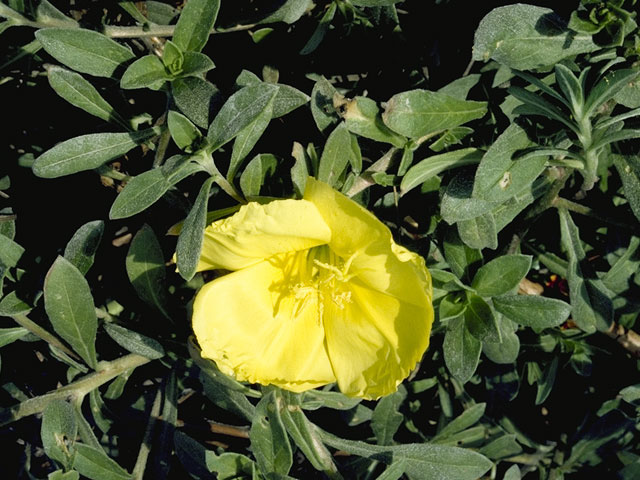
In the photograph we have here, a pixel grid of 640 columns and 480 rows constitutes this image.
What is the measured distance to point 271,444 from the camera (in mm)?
1781

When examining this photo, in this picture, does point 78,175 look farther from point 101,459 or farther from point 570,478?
point 570,478

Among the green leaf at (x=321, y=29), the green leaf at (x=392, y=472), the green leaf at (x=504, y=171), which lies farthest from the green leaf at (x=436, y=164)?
the green leaf at (x=392, y=472)

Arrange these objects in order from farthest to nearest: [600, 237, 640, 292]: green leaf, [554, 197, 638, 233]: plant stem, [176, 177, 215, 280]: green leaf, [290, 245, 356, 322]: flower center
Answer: [600, 237, 640, 292]: green leaf < [554, 197, 638, 233]: plant stem < [290, 245, 356, 322]: flower center < [176, 177, 215, 280]: green leaf

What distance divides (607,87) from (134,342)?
51.3 inches

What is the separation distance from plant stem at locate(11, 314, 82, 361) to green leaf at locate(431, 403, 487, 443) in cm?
117

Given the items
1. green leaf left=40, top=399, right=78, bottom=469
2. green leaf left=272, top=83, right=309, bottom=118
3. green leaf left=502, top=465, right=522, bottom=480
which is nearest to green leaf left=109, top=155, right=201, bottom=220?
green leaf left=272, top=83, right=309, bottom=118

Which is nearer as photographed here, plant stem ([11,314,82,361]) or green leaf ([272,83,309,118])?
green leaf ([272,83,309,118])

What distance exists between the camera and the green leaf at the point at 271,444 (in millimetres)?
1762

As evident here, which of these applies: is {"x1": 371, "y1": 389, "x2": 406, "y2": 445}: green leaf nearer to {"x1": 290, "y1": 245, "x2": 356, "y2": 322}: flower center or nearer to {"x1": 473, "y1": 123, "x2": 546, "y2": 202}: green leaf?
{"x1": 290, "y1": 245, "x2": 356, "y2": 322}: flower center

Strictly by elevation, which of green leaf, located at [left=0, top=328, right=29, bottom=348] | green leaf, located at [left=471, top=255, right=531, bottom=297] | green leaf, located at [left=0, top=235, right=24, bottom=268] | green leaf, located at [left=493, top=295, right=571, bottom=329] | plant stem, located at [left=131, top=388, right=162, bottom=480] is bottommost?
plant stem, located at [left=131, top=388, right=162, bottom=480]

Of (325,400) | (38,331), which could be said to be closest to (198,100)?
(38,331)

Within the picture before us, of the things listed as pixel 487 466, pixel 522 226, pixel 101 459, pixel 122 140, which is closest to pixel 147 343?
pixel 101 459

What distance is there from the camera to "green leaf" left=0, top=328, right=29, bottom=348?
6.39 ft

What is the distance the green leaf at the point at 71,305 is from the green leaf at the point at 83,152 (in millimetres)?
228
